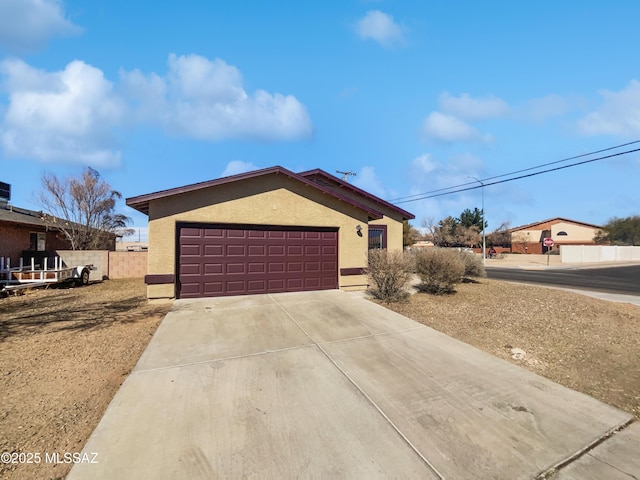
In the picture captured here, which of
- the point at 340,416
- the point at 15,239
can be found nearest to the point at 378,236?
the point at 340,416

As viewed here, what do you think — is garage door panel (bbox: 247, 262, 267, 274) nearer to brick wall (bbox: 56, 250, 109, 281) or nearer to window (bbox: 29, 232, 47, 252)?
brick wall (bbox: 56, 250, 109, 281)

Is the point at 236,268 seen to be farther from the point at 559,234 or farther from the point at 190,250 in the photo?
the point at 559,234

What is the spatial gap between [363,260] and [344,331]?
5.73 meters

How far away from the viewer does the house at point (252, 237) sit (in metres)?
9.35

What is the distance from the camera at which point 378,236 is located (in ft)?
59.3

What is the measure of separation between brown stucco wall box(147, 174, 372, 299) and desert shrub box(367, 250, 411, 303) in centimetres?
207

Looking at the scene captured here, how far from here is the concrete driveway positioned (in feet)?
9.00

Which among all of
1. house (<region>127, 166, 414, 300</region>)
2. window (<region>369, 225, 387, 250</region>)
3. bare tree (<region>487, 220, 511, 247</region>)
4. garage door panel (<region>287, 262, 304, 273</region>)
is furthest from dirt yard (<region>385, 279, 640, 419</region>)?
bare tree (<region>487, 220, 511, 247</region>)

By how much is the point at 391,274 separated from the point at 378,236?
8856mm

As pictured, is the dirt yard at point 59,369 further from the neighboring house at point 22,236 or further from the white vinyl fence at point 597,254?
the white vinyl fence at point 597,254

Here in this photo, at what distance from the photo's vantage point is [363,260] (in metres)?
12.0

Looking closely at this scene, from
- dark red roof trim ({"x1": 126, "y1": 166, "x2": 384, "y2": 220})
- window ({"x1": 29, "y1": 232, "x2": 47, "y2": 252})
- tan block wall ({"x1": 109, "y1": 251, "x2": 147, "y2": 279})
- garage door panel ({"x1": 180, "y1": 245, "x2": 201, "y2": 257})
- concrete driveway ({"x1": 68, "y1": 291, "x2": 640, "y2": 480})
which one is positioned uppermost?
dark red roof trim ({"x1": 126, "y1": 166, "x2": 384, "y2": 220})

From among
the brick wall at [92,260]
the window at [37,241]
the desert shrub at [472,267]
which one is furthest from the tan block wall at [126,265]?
the desert shrub at [472,267]

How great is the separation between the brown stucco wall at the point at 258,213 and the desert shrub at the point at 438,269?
2.31 m
